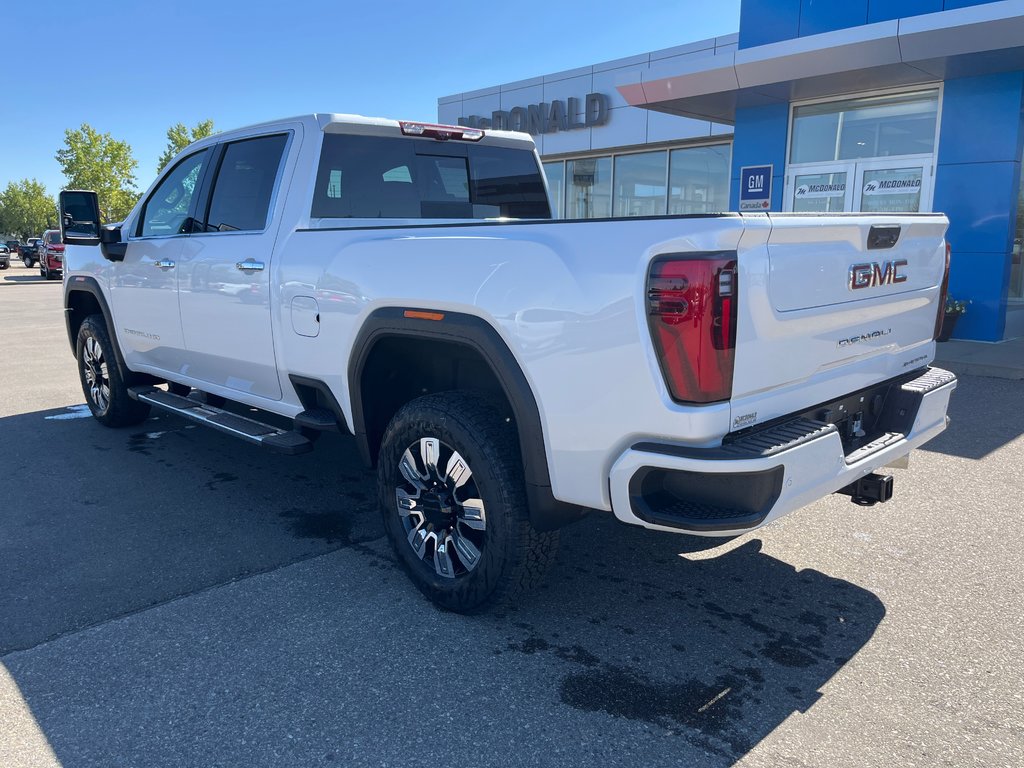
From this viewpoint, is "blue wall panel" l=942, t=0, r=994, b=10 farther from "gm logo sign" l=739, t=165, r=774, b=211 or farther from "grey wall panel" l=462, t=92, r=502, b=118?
"grey wall panel" l=462, t=92, r=502, b=118

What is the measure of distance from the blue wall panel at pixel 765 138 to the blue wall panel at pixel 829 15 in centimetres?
128

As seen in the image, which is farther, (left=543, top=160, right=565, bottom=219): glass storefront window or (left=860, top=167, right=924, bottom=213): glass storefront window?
(left=543, top=160, right=565, bottom=219): glass storefront window

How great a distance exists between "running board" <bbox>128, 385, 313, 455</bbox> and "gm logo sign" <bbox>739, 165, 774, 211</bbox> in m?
7.61

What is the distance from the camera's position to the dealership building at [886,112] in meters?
10.4

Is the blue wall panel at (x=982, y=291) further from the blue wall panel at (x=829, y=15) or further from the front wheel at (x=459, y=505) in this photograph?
the front wheel at (x=459, y=505)

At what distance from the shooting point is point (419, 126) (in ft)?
14.9

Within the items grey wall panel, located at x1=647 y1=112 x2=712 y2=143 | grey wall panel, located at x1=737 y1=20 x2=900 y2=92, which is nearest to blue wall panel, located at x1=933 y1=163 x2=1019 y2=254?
grey wall panel, located at x1=737 y1=20 x2=900 y2=92

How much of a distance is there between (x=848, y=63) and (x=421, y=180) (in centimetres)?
881

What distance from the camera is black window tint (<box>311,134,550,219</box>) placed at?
424 cm

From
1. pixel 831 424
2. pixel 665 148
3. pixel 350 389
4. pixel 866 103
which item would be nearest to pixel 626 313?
pixel 831 424

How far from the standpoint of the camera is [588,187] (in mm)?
20172

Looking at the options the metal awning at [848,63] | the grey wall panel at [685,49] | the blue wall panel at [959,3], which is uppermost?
the grey wall panel at [685,49]

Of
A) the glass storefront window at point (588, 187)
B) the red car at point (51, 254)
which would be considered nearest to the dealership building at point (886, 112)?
the glass storefront window at point (588, 187)

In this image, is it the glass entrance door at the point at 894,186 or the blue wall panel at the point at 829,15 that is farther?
the blue wall panel at the point at 829,15
